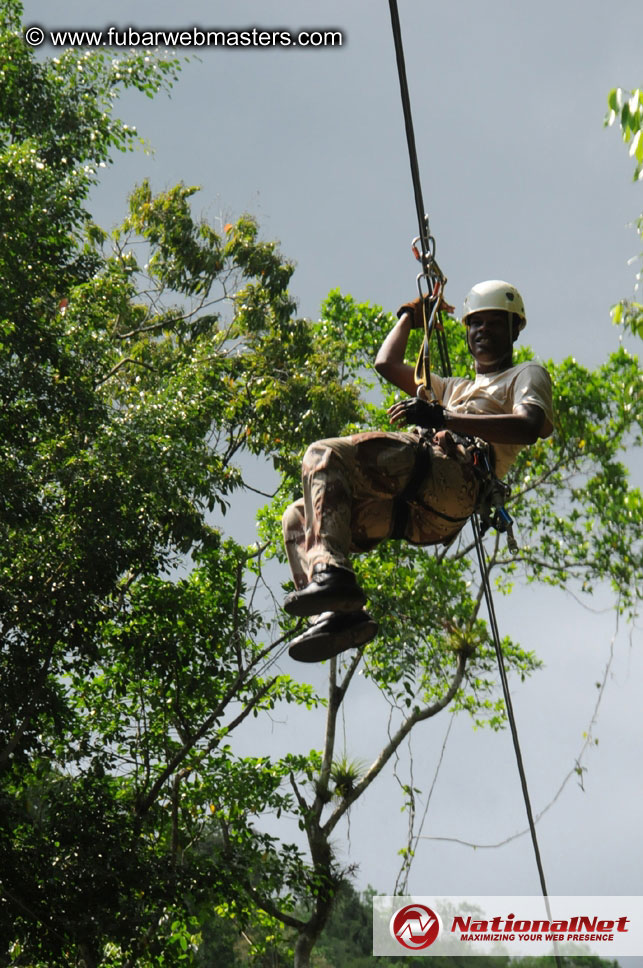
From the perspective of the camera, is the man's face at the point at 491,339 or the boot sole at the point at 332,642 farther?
the man's face at the point at 491,339

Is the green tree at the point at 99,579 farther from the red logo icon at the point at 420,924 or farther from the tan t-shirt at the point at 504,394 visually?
the tan t-shirt at the point at 504,394

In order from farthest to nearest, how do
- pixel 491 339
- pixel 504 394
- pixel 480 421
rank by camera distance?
pixel 491 339, pixel 504 394, pixel 480 421

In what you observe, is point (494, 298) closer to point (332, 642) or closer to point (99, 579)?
point (332, 642)

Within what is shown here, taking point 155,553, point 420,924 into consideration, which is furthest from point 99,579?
point 420,924

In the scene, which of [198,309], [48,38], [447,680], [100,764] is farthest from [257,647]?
[48,38]

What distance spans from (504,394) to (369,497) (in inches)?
22.2

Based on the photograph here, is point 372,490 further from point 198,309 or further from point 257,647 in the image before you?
point 198,309

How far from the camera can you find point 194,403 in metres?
8.34

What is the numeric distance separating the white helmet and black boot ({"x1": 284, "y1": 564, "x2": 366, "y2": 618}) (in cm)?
118

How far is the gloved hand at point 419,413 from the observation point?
3.11 m

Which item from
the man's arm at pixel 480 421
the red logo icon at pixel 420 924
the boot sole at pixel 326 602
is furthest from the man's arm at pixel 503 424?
the red logo icon at pixel 420 924

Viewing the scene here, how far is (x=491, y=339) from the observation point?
3.70 metres

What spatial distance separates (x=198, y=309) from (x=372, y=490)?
29.4 ft

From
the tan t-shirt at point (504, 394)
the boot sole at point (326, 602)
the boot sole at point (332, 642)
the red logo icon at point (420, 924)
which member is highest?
the tan t-shirt at point (504, 394)
